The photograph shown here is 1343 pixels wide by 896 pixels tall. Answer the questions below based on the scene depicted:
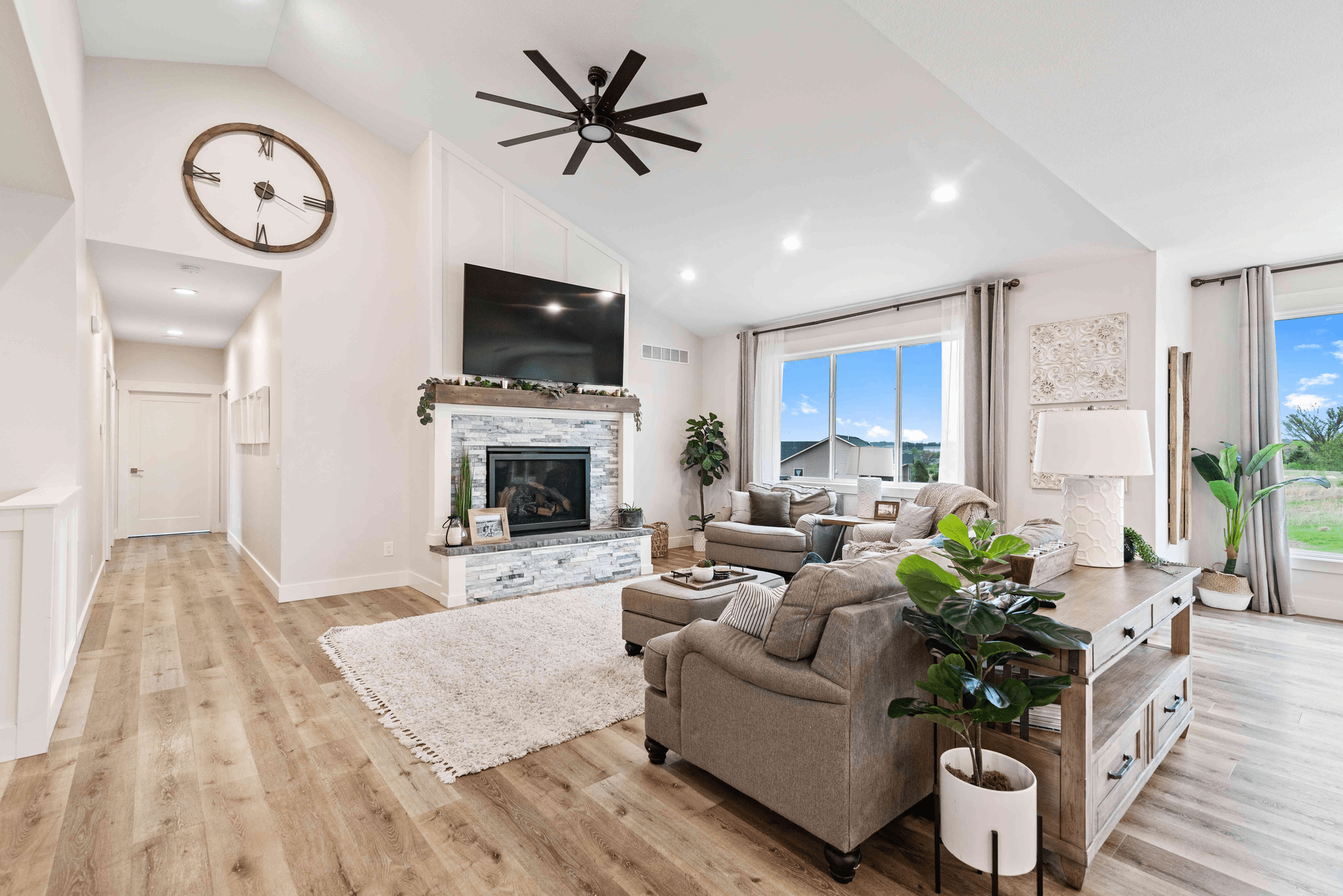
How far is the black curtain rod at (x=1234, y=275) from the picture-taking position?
14.9 ft

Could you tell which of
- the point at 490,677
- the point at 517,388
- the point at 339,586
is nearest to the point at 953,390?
the point at 517,388

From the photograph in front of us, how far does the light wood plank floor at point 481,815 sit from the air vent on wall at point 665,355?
497cm

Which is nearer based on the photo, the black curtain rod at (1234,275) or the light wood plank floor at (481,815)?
the light wood plank floor at (481,815)

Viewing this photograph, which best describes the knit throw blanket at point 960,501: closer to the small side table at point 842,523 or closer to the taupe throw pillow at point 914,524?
the taupe throw pillow at point 914,524

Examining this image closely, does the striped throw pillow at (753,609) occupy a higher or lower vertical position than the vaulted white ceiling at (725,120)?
lower

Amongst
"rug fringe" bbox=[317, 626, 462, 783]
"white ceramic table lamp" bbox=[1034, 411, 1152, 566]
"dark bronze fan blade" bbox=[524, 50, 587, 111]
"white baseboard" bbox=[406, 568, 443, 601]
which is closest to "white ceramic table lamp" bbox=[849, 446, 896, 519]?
"white ceramic table lamp" bbox=[1034, 411, 1152, 566]

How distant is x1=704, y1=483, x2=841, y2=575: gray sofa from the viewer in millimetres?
5629

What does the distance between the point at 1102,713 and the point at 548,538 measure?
4038 millimetres

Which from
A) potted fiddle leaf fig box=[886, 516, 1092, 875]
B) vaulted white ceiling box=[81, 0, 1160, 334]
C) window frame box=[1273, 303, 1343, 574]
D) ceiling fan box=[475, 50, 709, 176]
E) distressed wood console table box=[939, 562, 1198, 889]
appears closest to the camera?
potted fiddle leaf fig box=[886, 516, 1092, 875]

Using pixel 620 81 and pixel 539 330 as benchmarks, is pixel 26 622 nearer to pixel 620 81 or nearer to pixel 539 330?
pixel 620 81

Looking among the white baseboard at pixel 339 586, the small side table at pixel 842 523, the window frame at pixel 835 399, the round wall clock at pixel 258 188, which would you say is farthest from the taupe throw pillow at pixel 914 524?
the round wall clock at pixel 258 188

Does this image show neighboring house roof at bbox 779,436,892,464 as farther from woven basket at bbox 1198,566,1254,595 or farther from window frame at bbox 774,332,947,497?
woven basket at bbox 1198,566,1254,595

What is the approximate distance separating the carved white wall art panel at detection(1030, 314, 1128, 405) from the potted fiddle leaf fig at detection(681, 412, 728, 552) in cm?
341

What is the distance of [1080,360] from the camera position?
4867 millimetres
